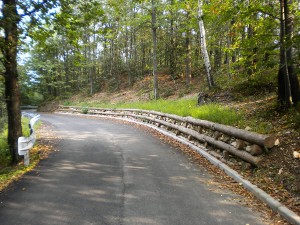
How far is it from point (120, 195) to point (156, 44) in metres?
27.0

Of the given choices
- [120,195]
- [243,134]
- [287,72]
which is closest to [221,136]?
[243,134]

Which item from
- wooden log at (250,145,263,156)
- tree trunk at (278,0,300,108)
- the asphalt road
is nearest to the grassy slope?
wooden log at (250,145,263,156)

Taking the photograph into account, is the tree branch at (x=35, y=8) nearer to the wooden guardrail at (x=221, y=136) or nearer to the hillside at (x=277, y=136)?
the wooden guardrail at (x=221, y=136)

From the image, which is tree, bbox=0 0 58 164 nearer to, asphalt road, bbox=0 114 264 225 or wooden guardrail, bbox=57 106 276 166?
asphalt road, bbox=0 114 264 225

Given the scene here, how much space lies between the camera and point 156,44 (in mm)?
30797

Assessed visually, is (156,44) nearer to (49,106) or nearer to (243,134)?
(49,106)

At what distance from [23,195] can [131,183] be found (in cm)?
212

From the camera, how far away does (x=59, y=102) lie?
39844 mm

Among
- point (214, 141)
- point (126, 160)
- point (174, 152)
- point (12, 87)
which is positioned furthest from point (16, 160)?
point (214, 141)

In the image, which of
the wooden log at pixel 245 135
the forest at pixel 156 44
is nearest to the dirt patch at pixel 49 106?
the forest at pixel 156 44

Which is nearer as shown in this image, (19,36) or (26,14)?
(26,14)

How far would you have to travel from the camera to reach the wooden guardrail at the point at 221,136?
636 cm

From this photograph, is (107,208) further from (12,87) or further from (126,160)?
(12,87)

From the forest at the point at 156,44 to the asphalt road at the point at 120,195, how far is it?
3403mm
